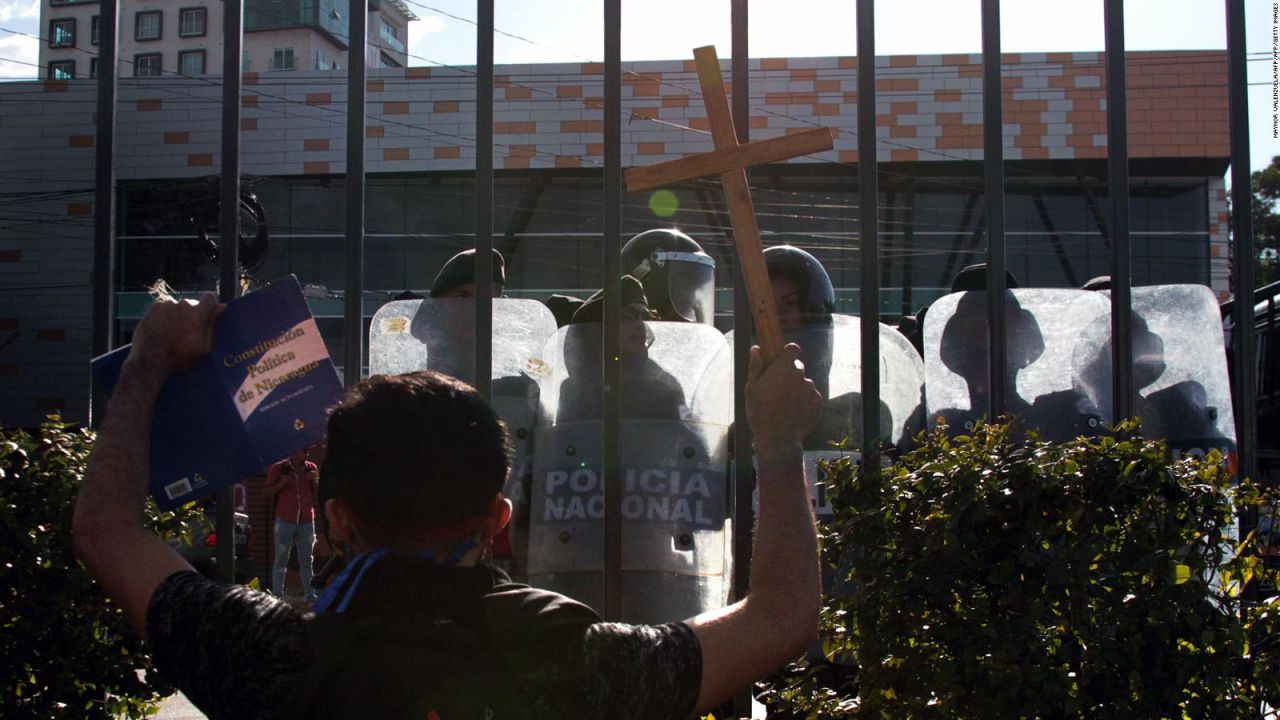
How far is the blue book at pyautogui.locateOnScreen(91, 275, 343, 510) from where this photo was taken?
2016mm

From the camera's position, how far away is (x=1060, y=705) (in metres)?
1.99

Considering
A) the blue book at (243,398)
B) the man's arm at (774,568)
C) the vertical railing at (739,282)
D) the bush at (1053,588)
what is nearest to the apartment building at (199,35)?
the vertical railing at (739,282)

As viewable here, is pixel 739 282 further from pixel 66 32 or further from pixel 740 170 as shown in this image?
pixel 66 32

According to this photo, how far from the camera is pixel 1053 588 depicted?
2.03 m

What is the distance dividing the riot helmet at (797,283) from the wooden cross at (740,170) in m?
3.22

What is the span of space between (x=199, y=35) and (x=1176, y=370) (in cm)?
7288

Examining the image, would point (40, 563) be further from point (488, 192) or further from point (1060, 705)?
point (1060, 705)

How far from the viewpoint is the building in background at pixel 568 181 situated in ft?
65.2

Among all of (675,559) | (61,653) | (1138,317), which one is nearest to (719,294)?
(1138,317)

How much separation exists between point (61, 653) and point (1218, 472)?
2.35 meters

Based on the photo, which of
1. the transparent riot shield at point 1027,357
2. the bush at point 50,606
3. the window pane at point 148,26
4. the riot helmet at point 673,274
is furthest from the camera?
the window pane at point 148,26

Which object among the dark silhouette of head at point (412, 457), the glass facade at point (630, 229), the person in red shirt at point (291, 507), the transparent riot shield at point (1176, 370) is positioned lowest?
the person in red shirt at point (291, 507)

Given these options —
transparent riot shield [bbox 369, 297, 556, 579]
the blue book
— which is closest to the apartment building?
transparent riot shield [bbox 369, 297, 556, 579]

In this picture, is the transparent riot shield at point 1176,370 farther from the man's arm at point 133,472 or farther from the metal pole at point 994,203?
the man's arm at point 133,472
